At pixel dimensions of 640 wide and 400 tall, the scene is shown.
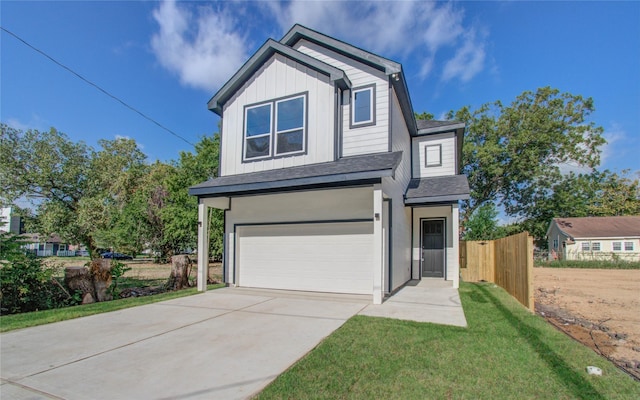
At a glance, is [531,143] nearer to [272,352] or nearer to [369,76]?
[369,76]

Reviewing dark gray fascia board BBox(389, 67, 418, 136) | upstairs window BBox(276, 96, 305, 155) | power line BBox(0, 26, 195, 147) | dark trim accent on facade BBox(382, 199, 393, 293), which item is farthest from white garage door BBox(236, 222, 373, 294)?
power line BBox(0, 26, 195, 147)

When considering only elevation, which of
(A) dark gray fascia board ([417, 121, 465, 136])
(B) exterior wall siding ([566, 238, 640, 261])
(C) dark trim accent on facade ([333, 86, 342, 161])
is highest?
(A) dark gray fascia board ([417, 121, 465, 136])

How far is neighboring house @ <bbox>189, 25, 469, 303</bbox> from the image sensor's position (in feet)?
28.4

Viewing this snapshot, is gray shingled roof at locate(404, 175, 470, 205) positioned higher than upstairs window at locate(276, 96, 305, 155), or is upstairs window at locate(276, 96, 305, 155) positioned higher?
upstairs window at locate(276, 96, 305, 155)

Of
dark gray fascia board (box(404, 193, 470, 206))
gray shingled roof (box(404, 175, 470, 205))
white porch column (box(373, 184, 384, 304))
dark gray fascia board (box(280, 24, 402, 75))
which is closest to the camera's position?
white porch column (box(373, 184, 384, 304))

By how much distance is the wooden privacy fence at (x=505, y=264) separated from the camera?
6.98 metres

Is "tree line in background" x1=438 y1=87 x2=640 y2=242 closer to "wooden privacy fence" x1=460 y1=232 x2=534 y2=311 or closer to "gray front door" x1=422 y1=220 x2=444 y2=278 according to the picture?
"wooden privacy fence" x1=460 y1=232 x2=534 y2=311

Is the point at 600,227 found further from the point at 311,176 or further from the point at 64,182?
the point at 64,182

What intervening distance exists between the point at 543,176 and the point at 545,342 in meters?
27.7

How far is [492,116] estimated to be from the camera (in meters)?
27.3

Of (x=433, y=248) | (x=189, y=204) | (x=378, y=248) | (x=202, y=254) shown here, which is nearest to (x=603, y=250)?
(x=433, y=248)

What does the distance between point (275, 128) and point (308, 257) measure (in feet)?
13.4

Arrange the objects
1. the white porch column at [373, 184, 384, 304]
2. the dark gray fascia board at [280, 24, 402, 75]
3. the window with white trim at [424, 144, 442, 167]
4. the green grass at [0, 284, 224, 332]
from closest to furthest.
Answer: the green grass at [0, 284, 224, 332] → the white porch column at [373, 184, 384, 304] → the dark gray fascia board at [280, 24, 402, 75] → the window with white trim at [424, 144, 442, 167]

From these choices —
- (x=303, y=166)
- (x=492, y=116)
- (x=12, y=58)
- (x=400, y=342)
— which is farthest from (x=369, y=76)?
(x=492, y=116)
